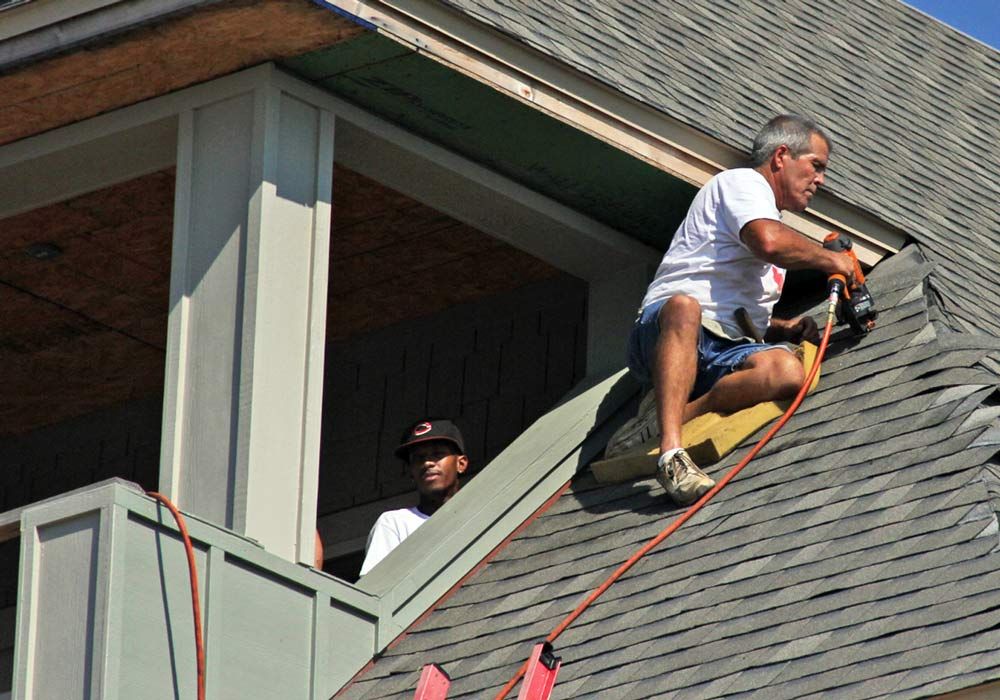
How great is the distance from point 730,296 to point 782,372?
498 mm

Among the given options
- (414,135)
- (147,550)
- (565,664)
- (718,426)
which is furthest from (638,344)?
(147,550)

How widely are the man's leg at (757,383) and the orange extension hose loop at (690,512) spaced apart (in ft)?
0.19

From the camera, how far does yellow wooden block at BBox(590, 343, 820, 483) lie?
846 cm

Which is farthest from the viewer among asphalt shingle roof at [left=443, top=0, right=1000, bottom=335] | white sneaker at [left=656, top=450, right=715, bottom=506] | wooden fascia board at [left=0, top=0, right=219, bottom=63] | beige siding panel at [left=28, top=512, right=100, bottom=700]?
asphalt shingle roof at [left=443, top=0, right=1000, bottom=335]

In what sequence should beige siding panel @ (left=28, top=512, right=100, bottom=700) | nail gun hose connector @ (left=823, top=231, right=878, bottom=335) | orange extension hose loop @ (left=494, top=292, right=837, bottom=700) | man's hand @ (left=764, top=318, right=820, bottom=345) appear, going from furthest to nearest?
man's hand @ (left=764, top=318, right=820, bottom=345) < nail gun hose connector @ (left=823, top=231, right=878, bottom=335) < orange extension hose loop @ (left=494, top=292, right=837, bottom=700) < beige siding panel @ (left=28, top=512, right=100, bottom=700)

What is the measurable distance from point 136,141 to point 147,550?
2078 millimetres

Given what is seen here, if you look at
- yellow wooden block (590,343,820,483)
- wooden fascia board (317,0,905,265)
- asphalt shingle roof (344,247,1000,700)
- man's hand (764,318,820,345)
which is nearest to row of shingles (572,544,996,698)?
asphalt shingle roof (344,247,1000,700)

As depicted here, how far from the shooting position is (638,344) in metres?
8.89

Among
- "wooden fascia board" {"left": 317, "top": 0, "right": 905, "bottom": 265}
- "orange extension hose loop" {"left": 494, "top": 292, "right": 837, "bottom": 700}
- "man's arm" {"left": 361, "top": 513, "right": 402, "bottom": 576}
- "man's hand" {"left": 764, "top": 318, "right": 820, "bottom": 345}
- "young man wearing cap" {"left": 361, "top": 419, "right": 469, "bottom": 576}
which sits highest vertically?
"wooden fascia board" {"left": 317, "top": 0, "right": 905, "bottom": 265}

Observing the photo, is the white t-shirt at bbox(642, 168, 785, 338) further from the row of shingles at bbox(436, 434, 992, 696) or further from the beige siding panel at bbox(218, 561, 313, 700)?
the beige siding panel at bbox(218, 561, 313, 700)

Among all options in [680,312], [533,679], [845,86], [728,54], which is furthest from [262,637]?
[845,86]

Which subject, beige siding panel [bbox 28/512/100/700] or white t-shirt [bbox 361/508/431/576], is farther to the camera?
white t-shirt [bbox 361/508/431/576]

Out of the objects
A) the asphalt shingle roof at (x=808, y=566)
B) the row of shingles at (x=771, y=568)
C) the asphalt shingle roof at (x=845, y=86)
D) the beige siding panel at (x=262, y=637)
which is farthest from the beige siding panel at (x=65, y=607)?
the asphalt shingle roof at (x=845, y=86)

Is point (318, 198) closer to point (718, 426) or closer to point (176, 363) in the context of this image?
point (176, 363)
